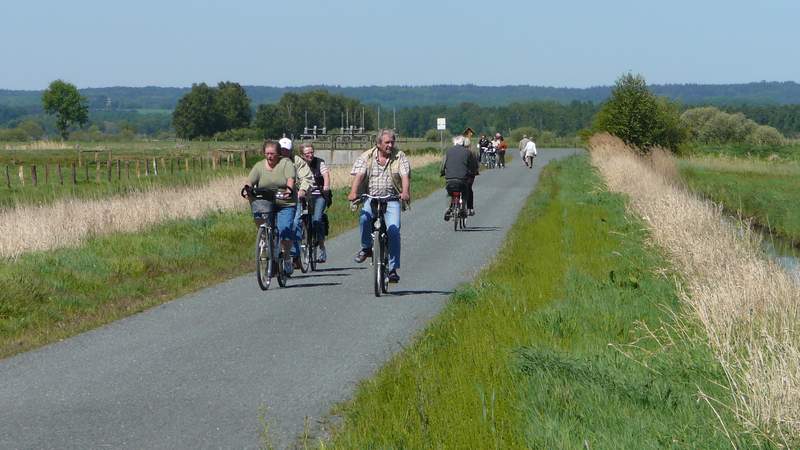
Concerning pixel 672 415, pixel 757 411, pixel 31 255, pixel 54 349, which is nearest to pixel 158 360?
pixel 54 349

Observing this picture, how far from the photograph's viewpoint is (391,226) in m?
13.9

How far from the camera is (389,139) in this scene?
13.4 m

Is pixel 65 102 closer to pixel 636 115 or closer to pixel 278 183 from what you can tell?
pixel 636 115

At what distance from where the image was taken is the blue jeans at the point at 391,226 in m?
13.9

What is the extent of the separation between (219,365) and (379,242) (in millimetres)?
4690

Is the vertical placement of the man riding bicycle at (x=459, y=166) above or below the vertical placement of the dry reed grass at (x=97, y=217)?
above

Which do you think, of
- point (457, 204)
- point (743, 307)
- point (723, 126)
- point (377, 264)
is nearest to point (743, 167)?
point (457, 204)

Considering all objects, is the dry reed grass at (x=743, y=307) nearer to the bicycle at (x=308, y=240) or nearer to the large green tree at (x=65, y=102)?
the bicycle at (x=308, y=240)

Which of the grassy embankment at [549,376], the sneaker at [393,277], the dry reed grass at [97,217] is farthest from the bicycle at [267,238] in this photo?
the dry reed grass at [97,217]

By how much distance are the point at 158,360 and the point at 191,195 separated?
773 inches

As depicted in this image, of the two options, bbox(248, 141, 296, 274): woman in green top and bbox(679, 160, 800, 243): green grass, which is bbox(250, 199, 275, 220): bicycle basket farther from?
bbox(679, 160, 800, 243): green grass

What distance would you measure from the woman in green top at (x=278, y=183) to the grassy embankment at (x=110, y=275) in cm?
124

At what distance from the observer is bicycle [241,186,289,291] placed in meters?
14.4

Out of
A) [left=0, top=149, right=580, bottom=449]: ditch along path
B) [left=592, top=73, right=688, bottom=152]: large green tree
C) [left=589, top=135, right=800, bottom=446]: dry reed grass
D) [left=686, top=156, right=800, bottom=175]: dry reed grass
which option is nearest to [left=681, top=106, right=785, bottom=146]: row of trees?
[left=686, top=156, right=800, bottom=175]: dry reed grass
